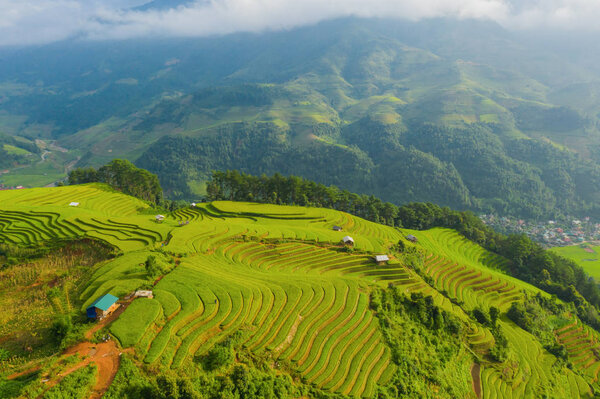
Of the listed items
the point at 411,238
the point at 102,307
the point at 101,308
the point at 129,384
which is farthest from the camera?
the point at 411,238

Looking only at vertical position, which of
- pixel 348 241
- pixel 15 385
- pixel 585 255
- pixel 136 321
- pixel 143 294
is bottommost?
pixel 585 255

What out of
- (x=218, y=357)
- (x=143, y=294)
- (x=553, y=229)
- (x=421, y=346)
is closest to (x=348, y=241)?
(x=421, y=346)

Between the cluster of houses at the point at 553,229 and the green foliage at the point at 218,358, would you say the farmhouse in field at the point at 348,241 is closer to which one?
the green foliage at the point at 218,358

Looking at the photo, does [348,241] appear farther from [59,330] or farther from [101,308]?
[59,330]

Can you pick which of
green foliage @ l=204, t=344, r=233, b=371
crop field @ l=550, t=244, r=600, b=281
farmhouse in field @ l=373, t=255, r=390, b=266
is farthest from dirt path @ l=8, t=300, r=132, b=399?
crop field @ l=550, t=244, r=600, b=281

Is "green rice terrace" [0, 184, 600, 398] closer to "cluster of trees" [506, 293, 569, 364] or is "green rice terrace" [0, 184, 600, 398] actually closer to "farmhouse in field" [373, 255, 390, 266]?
"cluster of trees" [506, 293, 569, 364]

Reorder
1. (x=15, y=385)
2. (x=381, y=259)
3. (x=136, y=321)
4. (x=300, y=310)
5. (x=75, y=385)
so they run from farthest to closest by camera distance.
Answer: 1. (x=381, y=259)
2. (x=300, y=310)
3. (x=136, y=321)
4. (x=75, y=385)
5. (x=15, y=385)


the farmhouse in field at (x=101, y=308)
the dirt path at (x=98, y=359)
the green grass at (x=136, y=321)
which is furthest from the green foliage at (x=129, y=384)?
the farmhouse in field at (x=101, y=308)
